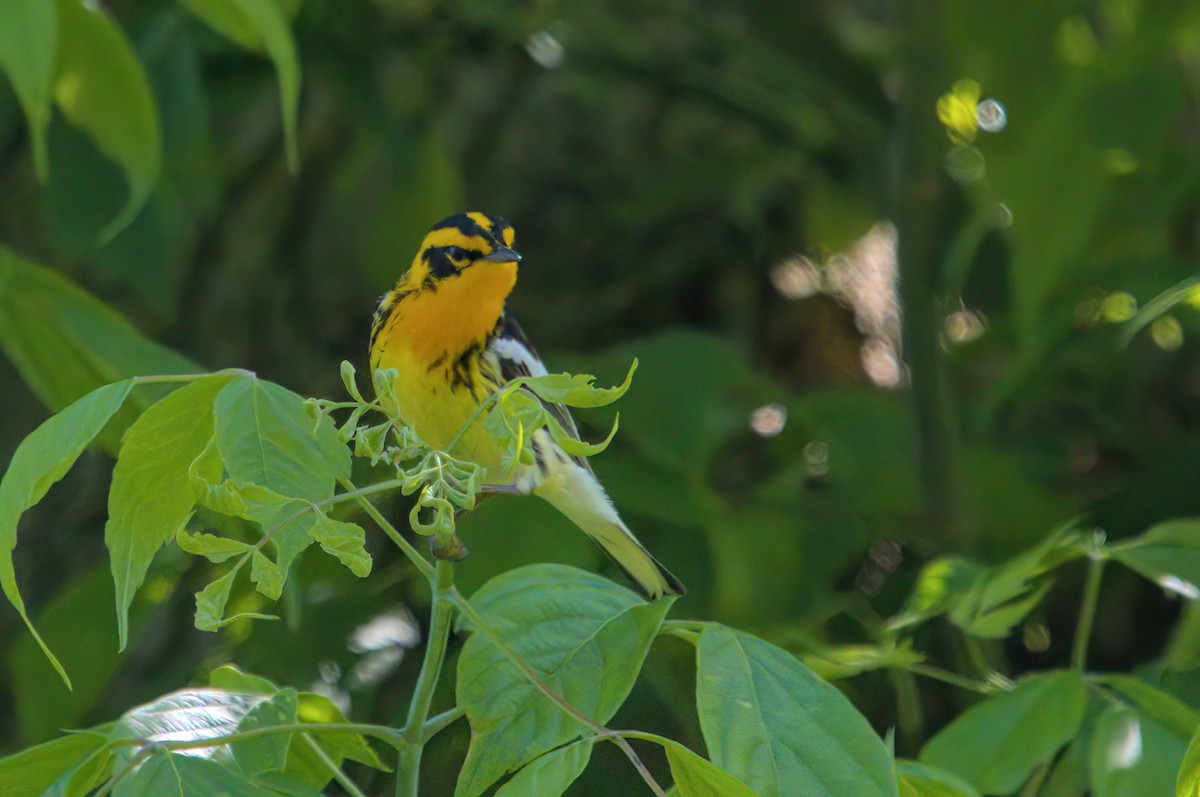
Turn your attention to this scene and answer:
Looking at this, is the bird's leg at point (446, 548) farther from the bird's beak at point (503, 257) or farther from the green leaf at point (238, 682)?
the bird's beak at point (503, 257)

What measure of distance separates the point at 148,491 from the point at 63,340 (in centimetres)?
72

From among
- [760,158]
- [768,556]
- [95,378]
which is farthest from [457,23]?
[95,378]

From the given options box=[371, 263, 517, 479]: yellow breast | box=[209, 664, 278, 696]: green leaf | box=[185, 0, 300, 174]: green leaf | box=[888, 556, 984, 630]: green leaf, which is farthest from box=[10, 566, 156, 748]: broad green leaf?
box=[888, 556, 984, 630]: green leaf

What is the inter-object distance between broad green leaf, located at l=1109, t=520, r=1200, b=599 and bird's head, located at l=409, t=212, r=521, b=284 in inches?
28.9

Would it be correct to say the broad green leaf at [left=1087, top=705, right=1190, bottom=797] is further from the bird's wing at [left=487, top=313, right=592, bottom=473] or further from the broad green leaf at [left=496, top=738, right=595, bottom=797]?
the bird's wing at [left=487, top=313, right=592, bottom=473]

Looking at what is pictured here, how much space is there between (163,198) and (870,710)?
1396 millimetres

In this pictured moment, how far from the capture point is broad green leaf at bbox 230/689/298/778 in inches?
35.1

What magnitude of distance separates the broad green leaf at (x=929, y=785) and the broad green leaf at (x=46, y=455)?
58cm

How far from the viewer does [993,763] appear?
116cm

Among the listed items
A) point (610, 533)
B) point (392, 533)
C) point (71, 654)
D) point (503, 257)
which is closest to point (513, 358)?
point (503, 257)

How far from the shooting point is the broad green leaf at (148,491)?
822 millimetres

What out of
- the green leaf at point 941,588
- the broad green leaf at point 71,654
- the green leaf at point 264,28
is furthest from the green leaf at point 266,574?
the broad green leaf at point 71,654

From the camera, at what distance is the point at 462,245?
1.58 m

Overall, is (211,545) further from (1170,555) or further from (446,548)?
(1170,555)
